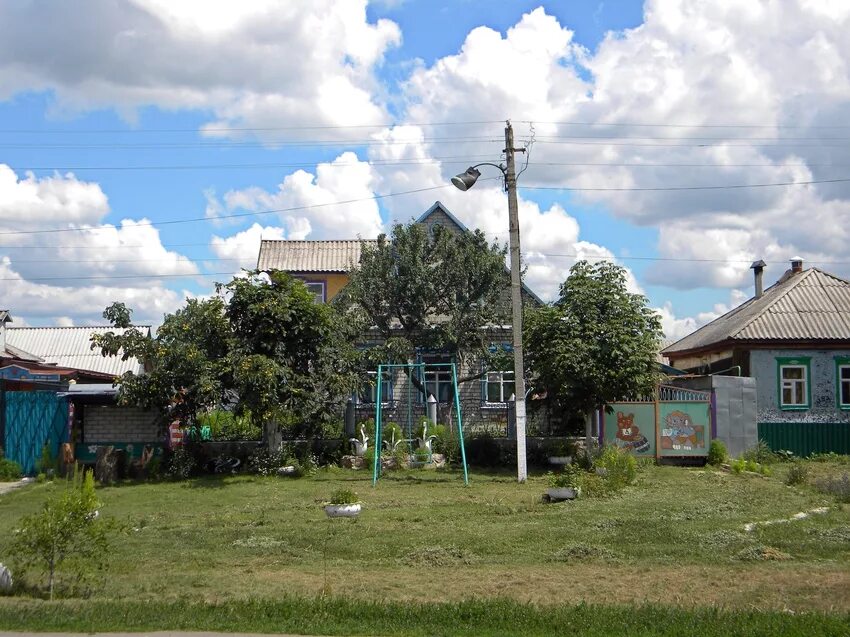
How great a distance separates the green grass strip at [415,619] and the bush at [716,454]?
14.6 m

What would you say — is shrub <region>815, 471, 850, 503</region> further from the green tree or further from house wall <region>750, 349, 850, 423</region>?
house wall <region>750, 349, 850, 423</region>

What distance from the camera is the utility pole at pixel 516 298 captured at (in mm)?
19469

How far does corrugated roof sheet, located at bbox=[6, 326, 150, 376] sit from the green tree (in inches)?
971

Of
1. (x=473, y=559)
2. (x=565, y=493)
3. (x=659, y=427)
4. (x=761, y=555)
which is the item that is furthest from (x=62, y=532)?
(x=659, y=427)

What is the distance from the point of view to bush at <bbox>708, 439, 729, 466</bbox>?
22328mm

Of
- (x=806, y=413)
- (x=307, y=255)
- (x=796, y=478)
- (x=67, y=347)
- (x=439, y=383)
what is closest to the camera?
(x=796, y=478)

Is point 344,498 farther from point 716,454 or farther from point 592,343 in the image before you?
point 716,454

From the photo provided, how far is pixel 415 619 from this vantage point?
8031 mm

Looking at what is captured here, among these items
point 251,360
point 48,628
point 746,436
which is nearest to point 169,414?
point 251,360

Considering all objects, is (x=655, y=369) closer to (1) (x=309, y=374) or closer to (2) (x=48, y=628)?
(1) (x=309, y=374)

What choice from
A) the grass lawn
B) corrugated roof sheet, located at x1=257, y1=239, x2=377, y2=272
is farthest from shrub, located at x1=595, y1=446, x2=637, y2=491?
corrugated roof sheet, located at x1=257, y1=239, x2=377, y2=272

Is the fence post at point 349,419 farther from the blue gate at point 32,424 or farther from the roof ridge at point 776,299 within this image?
the roof ridge at point 776,299

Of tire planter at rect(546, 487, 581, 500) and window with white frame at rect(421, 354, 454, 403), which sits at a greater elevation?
window with white frame at rect(421, 354, 454, 403)

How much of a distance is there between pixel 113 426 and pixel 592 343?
1192cm
